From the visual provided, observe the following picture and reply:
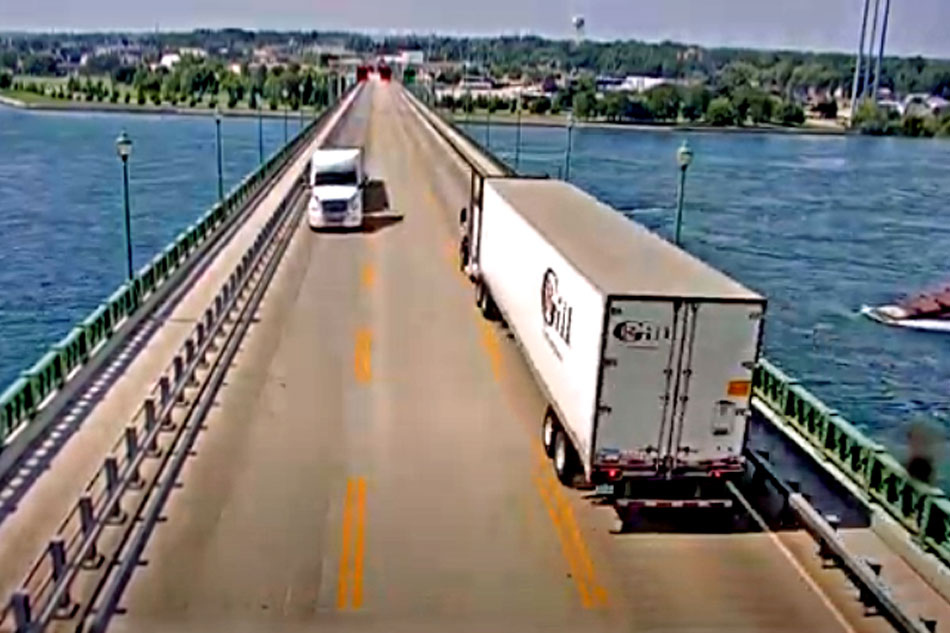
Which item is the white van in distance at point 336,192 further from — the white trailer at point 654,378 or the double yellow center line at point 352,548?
the double yellow center line at point 352,548

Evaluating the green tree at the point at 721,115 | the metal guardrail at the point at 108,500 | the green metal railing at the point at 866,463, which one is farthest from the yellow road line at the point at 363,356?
the green tree at the point at 721,115

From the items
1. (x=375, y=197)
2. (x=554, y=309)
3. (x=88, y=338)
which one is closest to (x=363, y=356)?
(x=88, y=338)

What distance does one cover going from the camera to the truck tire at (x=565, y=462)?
16.9 metres

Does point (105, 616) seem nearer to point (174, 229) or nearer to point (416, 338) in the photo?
point (416, 338)

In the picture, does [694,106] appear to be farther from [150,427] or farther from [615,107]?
[150,427]

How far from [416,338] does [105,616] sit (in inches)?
519

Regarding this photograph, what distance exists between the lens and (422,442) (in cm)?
1873

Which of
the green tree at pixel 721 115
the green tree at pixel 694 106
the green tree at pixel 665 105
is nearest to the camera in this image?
the green tree at pixel 721 115

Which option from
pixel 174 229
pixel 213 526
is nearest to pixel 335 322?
pixel 213 526

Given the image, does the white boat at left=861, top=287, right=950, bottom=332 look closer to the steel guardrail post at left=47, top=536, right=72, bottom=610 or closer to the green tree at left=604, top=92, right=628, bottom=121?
the steel guardrail post at left=47, top=536, right=72, bottom=610

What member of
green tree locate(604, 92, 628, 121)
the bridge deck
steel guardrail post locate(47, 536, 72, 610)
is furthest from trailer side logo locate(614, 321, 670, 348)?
green tree locate(604, 92, 628, 121)

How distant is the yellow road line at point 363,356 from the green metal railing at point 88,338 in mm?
4924

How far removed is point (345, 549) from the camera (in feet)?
48.3

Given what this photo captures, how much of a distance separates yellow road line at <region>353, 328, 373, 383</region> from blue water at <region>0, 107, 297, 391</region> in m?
20.2
